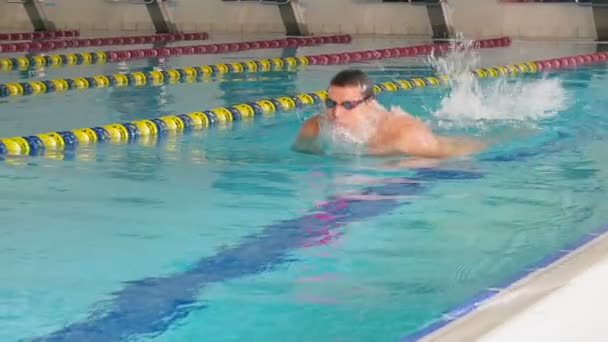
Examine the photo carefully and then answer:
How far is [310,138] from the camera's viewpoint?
6141mm

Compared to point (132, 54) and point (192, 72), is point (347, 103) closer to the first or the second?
point (192, 72)

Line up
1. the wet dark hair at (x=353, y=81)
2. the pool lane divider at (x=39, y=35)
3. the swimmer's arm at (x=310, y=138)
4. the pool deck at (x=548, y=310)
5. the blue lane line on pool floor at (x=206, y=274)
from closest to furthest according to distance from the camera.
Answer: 1. the pool deck at (x=548, y=310)
2. the blue lane line on pool floor at (x=206, y=274)
3. the wet dark hair at (x=353, y=81)
4. the swimmer's arm at (x=310, y=138)
5. the pool lane divider at (x=39, y=35)

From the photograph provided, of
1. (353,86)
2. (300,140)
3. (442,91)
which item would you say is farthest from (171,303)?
(442,91)

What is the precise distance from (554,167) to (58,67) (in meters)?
7.04

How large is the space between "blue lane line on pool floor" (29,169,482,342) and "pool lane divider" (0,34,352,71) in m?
7.44

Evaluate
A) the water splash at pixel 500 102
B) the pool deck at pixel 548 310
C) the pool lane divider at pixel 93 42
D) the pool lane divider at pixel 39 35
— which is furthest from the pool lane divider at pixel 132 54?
the pool deck at pixel 548 310

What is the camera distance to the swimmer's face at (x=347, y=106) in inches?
221

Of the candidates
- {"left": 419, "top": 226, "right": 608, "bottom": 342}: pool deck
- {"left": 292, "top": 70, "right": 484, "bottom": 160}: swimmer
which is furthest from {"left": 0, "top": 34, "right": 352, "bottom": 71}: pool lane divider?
{"left": 419, "top": 226, "right": 608, "bottom": 342}: pool deck

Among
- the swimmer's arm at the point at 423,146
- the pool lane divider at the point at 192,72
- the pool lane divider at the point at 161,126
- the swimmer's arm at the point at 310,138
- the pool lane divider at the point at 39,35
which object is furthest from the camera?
Result: the pool lane divider at the point at 39,35

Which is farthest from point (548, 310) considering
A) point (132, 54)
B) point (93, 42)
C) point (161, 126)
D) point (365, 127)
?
point (93, 42)

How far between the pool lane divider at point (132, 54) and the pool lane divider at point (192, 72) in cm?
160

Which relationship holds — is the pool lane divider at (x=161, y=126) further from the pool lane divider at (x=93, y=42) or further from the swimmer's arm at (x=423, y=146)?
the pool lane divider at (x=93, y=42)

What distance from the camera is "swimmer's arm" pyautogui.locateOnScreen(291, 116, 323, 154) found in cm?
609

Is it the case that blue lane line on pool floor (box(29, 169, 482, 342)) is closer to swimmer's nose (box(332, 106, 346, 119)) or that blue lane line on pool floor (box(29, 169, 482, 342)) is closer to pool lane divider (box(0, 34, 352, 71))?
swimmer's nose (box(332, 106, 346, 119))
